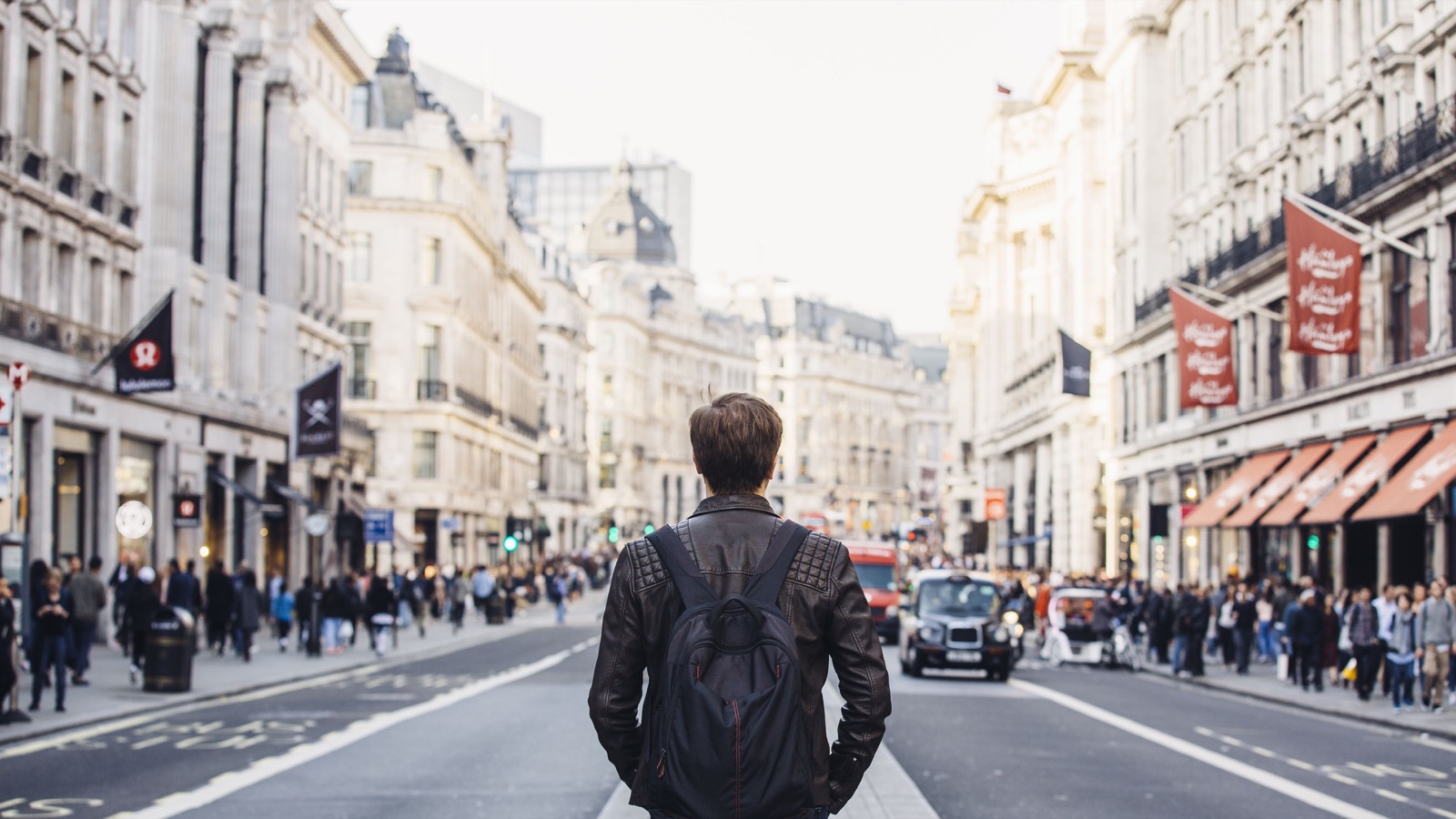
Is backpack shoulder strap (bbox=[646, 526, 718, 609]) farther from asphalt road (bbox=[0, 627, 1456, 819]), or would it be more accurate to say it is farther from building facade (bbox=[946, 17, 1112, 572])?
building facade (bbox=[946, 17, 1112, 572])

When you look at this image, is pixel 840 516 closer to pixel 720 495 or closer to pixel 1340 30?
pixel 1340 30

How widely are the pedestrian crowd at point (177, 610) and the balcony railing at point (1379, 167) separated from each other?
2044cm

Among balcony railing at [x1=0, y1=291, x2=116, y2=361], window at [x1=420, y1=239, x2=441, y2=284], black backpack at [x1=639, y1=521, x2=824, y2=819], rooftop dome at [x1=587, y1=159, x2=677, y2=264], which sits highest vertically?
rooftop dome at [x1=587, y1=159, x2=677, y2=264]

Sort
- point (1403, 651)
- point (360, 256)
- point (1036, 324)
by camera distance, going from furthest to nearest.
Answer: point (1036, 324), point (360, 256), point (1403, 651)

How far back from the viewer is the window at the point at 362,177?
76500 millimetres

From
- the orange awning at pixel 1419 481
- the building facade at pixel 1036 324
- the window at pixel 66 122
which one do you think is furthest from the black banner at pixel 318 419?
the building facade at pixel 1036 324

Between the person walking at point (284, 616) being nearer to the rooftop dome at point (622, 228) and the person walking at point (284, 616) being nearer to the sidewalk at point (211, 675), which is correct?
the sidewalk at point (211, 675)

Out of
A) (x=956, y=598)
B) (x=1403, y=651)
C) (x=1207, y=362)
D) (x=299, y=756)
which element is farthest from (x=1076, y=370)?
(x=299, y=756)

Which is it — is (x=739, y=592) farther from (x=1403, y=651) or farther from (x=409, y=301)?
(x=409, y=301)

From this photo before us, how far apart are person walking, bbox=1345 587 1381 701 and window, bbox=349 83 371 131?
183 ft

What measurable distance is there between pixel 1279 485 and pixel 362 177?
44485 mm

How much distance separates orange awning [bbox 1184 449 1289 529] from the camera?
44781 millimetres

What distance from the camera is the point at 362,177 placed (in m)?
76.6

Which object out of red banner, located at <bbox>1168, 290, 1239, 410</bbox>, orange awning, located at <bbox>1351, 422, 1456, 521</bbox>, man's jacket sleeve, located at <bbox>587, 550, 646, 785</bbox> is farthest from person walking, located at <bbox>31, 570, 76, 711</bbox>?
red banner, located at <bbox>1168, 290, 1239, 410</bbox>
